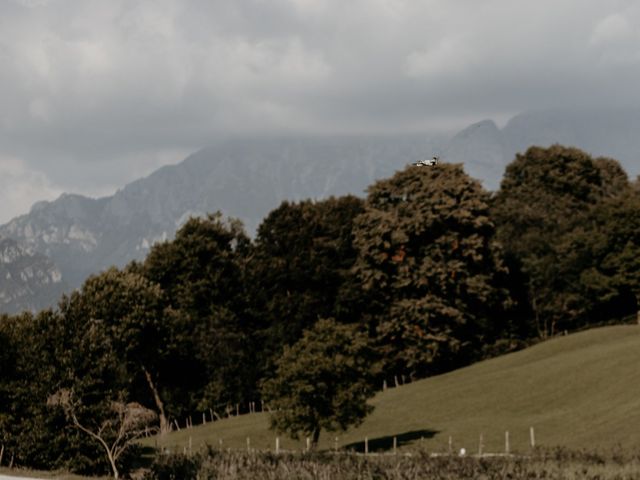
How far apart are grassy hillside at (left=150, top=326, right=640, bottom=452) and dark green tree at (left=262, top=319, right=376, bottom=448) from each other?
18.9ft

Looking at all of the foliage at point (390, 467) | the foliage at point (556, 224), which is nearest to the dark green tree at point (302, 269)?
the foliage at point (556, 224)

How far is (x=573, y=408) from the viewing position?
64.6 m

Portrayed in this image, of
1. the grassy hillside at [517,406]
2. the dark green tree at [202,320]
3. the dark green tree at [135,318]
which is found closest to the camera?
the grassy hillside at [517,406]

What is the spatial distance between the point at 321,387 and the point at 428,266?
33427mm

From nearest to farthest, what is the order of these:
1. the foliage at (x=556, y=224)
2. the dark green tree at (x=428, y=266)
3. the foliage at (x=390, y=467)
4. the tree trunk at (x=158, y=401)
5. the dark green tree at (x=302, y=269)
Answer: the foliage at (x=390, y=467)
the dark green tree at (x=428, y=266)
the tree trunk at (x=158, y=401)
the dark green tree at (x=302, y=269)
the foliage at (x=556, y=224)

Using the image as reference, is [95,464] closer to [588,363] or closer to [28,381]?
[28,381]

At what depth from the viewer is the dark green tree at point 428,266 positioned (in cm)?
9006

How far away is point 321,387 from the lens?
194 feet

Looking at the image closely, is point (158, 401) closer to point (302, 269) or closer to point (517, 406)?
point (302, 269)

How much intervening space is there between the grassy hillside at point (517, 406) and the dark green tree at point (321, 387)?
18.9ft

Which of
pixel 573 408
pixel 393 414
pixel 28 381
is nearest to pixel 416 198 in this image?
pixel 393 414

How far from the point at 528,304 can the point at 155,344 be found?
145ft

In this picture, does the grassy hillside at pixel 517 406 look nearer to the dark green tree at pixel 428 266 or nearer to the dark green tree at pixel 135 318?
the dark green tree at pixel 428 266

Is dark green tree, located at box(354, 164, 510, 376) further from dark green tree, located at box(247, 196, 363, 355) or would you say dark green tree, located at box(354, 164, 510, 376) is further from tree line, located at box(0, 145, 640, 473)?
Answer: dark green tree, located at box(247, 196, 363, 355)
